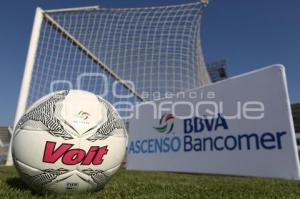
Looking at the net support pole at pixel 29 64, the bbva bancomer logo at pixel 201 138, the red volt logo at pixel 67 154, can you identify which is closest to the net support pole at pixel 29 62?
the net support pole at pixel 29 64

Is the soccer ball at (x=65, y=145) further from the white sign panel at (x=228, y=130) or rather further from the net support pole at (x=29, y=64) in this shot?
the net support pole at (x=29, y=64)

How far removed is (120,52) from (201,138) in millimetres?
5307

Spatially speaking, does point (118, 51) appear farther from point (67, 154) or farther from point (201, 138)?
point (67, 154)

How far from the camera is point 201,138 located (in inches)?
300

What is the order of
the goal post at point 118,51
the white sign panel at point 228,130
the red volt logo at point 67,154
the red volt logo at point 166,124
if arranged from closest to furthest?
the red volt logo at point 67,154, the white sign panel at point 228,130, the red volt logo at point 166,124, the goal post at point 118,51

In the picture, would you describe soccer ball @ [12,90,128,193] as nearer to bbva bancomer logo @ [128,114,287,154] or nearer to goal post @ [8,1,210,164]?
bbva bancomer logo @ [128,114,287,154]

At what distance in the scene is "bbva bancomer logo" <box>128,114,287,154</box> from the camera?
6.32m

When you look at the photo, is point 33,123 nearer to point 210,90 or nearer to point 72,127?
point 72,127

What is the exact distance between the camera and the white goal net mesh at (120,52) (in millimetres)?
10328

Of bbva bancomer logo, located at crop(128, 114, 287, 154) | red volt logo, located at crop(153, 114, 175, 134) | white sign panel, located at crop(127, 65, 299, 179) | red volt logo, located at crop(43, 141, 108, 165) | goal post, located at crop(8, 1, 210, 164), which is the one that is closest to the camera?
red volt logo, located at crop(43, 141, 108, 165)

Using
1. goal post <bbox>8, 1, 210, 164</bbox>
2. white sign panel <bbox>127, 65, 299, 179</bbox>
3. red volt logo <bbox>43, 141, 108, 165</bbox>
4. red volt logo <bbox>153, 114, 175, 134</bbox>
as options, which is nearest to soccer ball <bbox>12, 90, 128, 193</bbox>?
red volt logo <bbox>43, 141, 108, 165</bbox>

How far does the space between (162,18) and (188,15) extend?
1043mm

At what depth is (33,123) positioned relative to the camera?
9.68 feet

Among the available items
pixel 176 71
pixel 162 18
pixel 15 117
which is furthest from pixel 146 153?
pixel 162 18
